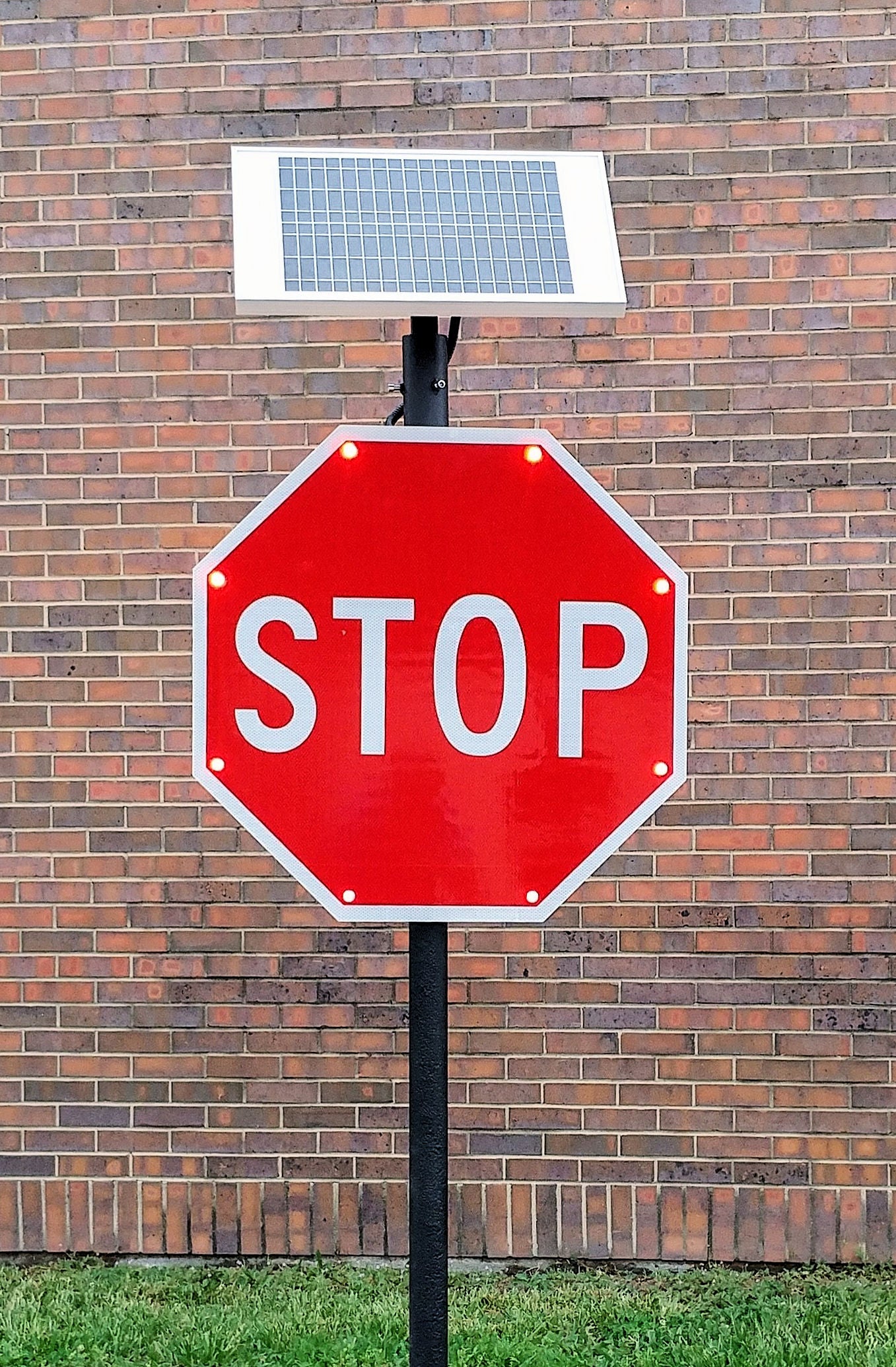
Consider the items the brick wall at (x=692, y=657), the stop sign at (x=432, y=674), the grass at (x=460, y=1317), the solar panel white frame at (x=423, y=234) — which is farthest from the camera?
the brick wall at (x=692, y=657)

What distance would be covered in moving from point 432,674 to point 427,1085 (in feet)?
2.00

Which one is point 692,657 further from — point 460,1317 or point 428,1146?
point 428,1146

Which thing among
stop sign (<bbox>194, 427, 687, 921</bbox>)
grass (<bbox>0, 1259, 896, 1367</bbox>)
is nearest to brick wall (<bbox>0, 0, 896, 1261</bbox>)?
grass (<bbox>0, 1259, 896, 1367</bbox>)

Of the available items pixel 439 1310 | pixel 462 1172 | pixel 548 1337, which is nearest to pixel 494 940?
pixel 462 1172

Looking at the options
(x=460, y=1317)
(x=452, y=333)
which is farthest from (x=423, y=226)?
(x=460, y=1317)

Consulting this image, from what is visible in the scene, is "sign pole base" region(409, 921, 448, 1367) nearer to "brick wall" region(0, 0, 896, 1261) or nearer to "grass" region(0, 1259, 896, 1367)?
"grass" region(0, 1259, 896, 1367)

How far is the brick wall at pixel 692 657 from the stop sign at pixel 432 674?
216cm

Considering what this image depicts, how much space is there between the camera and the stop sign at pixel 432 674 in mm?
1976

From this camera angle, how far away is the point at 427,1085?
6.63ft

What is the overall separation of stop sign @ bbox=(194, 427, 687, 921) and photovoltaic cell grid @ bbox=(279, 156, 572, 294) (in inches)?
8.5

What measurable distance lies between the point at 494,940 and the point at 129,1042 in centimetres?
116

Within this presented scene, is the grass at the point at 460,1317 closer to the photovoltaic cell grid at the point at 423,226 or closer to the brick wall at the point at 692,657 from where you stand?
the brick wall at the point at 692,657

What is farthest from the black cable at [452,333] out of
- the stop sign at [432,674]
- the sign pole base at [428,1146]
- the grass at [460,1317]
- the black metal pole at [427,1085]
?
the grass at [460,1317]

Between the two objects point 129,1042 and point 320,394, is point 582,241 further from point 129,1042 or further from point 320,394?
point 129,1042
